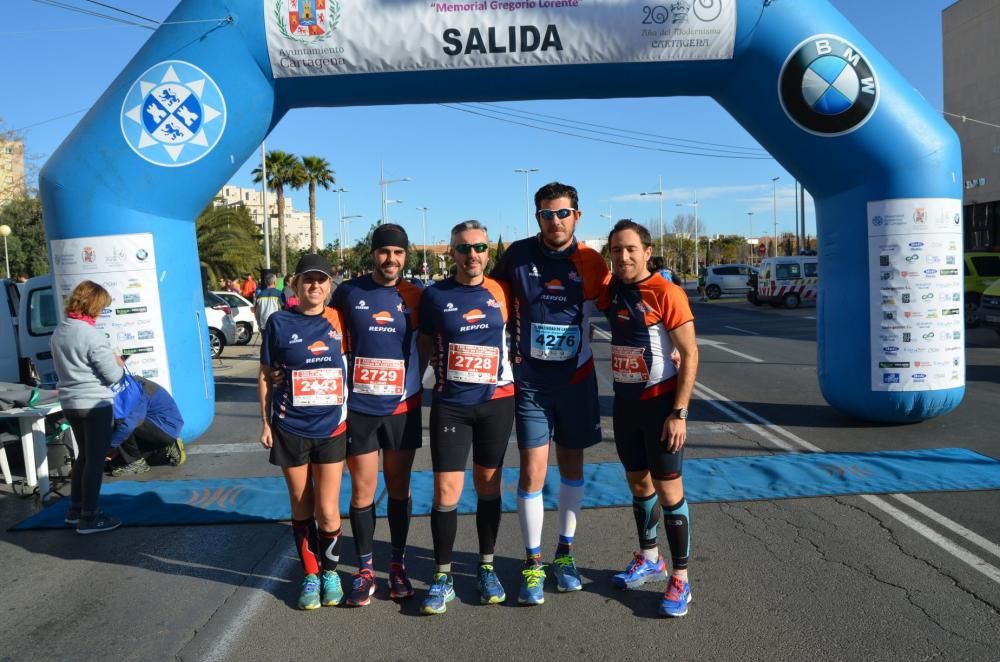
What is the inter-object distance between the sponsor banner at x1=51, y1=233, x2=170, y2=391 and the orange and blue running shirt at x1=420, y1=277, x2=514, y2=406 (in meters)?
4.61

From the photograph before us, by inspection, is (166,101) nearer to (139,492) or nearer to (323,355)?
(139,492)

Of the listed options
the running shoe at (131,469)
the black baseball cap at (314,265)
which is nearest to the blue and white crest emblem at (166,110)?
the running shoe at (131,469)

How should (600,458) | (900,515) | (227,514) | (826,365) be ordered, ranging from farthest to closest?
(826,365) → (600,458) → (227,514) → (900,515)

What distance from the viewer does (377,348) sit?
4.03 m

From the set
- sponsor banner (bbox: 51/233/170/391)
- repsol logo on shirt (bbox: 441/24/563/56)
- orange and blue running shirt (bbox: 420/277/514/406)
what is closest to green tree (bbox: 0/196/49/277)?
sponsor banner (bbox: 51/233/170/391)

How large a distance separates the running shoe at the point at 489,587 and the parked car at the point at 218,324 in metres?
14.2

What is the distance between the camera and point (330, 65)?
7867 mm

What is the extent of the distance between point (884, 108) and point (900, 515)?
13.9ft

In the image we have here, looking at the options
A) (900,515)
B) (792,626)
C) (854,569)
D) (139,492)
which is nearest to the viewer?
(792,626)

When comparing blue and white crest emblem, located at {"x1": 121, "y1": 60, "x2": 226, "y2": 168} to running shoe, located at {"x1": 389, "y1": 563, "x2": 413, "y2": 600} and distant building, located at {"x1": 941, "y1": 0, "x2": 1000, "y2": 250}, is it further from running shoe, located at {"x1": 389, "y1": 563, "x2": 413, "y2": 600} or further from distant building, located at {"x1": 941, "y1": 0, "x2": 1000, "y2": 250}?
distant building, located at {"x1": 941, "y1": 0, "x2": 1000, "y2": 250}

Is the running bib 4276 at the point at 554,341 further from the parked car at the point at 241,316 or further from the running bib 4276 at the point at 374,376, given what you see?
the parked car at the point at 241,316

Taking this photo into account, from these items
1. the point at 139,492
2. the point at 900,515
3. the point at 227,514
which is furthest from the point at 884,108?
the point at 139,492

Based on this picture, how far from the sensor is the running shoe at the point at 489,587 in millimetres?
4047

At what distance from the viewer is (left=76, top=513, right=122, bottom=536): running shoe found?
17.7 feet
